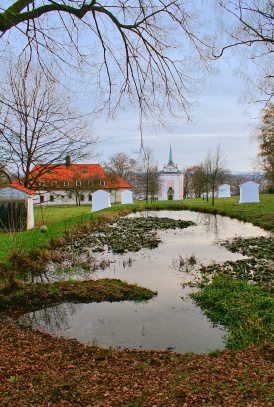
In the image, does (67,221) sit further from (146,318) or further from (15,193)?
(146,318)

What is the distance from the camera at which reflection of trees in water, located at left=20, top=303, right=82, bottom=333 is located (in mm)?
5861

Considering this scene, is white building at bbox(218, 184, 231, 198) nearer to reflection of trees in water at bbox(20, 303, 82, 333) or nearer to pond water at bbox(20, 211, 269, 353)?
pond water at bbox(20, 211, 269, 353)

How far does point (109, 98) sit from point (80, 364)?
Answer: 3445 mm

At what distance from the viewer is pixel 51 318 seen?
6242 mm

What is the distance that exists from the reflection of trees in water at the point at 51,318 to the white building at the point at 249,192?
86.8ft

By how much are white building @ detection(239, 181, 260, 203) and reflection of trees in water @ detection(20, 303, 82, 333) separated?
1042 inches

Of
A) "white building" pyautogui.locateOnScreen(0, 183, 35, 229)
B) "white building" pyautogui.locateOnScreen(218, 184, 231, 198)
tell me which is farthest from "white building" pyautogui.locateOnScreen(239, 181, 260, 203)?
"white building" pyautogui.locateOnScreen(0, 183, 35, 229)

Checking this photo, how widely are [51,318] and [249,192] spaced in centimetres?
2744

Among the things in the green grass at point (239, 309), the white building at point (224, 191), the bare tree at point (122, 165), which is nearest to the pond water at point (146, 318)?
the green grass at point (239, 309)

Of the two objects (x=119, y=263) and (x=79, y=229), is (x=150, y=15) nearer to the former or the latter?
(x=119, y=263)

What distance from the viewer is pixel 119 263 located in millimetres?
10484

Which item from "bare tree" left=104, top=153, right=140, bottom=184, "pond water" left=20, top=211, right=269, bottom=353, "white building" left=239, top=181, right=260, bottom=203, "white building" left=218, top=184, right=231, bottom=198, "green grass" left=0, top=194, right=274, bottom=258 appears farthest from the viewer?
"bare tree" left=104, top=153, right=140, bottom=184

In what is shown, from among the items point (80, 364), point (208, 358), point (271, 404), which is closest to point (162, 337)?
point (208, 358)

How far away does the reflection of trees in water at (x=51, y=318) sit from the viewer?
586 centimetres
